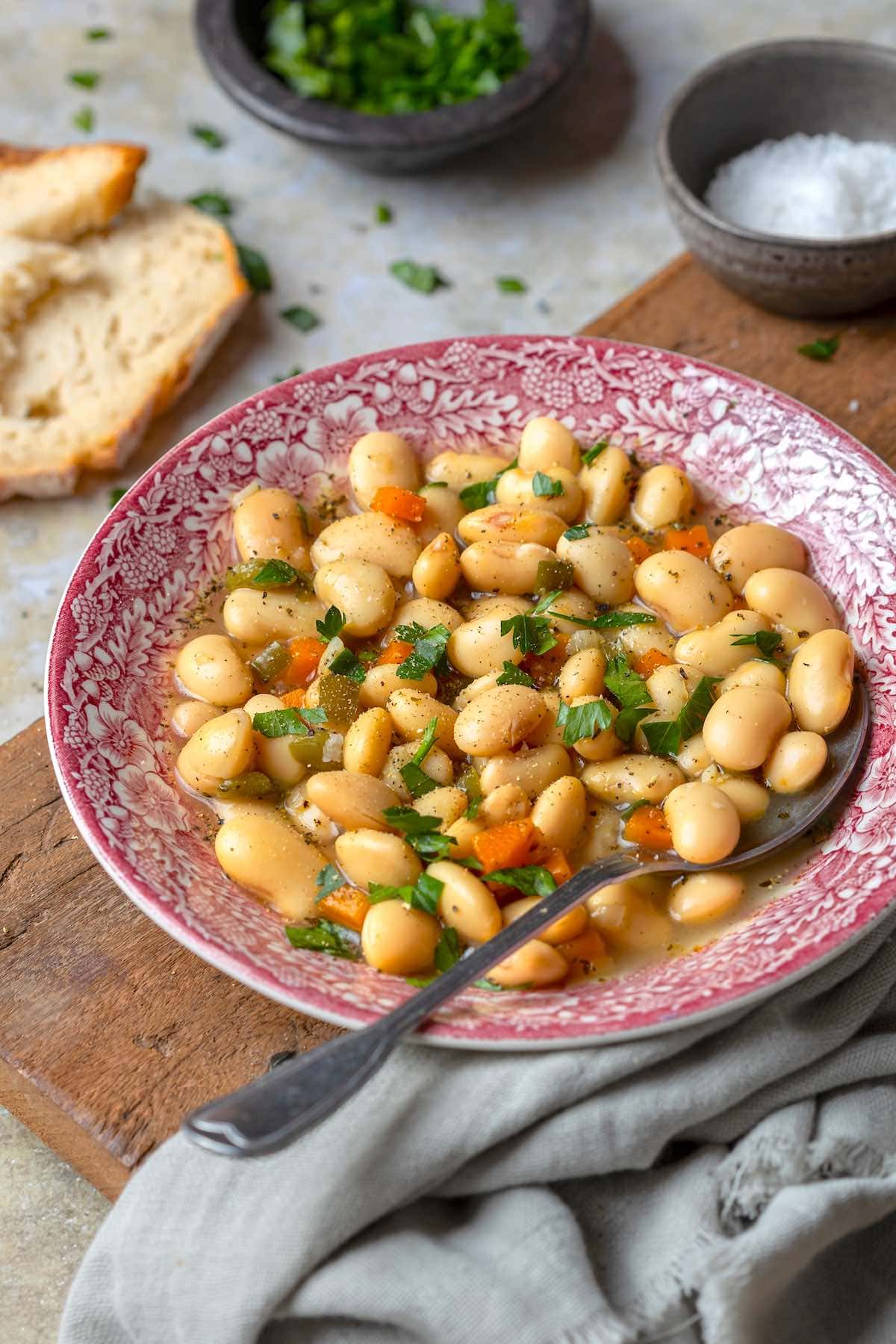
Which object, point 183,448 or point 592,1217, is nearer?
point 592,1217

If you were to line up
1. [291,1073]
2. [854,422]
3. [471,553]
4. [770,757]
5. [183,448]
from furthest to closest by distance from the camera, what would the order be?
[854,422]
[183,448]
[471,553]
[770,757]
[291,1073]

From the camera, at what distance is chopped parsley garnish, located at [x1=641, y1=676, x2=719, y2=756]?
1.38 meters

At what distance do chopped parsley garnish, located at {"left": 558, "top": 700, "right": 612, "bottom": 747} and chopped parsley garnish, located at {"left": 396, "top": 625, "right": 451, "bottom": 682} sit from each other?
0.53 feet

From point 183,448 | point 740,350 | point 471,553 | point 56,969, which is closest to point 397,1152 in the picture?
point 56,969

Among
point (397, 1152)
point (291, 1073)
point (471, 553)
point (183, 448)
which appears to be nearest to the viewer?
point (291, 1073)

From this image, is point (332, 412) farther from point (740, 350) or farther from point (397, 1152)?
point (397, 1152)

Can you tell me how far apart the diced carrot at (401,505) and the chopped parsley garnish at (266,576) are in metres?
0.13

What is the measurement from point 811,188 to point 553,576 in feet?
3.02

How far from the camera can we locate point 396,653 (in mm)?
1477

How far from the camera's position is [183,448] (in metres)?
1.62

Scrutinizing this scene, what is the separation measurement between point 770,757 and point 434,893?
1.23 ft

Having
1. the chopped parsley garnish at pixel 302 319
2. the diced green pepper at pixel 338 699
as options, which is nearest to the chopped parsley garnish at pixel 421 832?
the diced green pepper at pixel 338 699

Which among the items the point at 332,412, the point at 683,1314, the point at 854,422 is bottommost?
the point at 683,1314

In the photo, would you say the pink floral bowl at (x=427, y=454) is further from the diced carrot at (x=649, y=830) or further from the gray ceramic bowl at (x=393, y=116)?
the gray ceramic bowl at (x=393, y=116)
